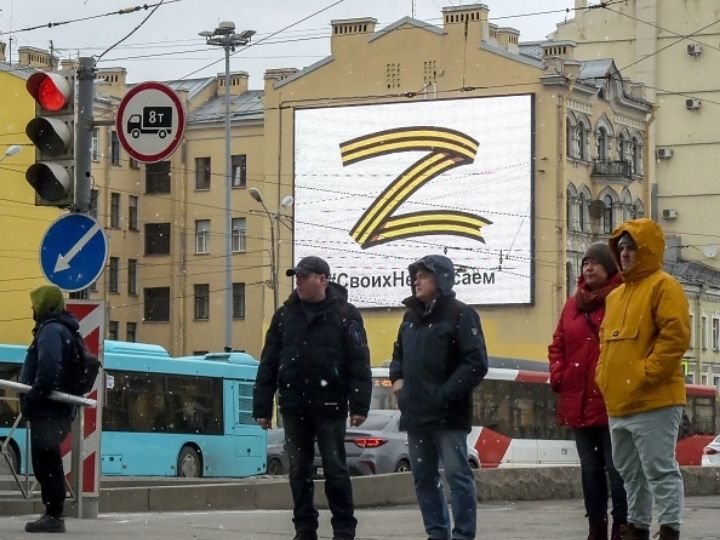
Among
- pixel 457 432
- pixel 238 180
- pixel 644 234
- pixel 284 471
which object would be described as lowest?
pixel 284 471

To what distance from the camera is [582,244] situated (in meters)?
73.7

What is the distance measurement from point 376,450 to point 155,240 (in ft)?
165

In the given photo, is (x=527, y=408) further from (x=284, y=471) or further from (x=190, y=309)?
(x=190, y=309)

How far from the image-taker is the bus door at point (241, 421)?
125ft

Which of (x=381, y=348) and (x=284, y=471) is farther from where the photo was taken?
(x=381, y=348)

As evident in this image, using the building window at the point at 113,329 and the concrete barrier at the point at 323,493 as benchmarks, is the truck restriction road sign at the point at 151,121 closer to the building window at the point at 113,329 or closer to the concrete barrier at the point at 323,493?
the concrete barrier at the point at 323,493

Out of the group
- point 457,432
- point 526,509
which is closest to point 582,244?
point 526,509

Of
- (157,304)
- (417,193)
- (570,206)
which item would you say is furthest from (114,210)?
(570,206)

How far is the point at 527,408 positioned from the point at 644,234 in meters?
35.6

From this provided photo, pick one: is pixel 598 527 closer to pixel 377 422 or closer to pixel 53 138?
pixel 53 138

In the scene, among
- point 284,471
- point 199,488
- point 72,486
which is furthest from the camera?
point 284,471

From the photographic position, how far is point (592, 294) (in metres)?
10.2

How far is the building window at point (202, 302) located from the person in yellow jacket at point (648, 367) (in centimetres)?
7144

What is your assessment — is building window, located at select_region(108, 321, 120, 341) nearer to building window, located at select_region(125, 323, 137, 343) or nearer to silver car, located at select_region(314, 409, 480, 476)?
building window, located at select_region(125, 323, 137, 343)
